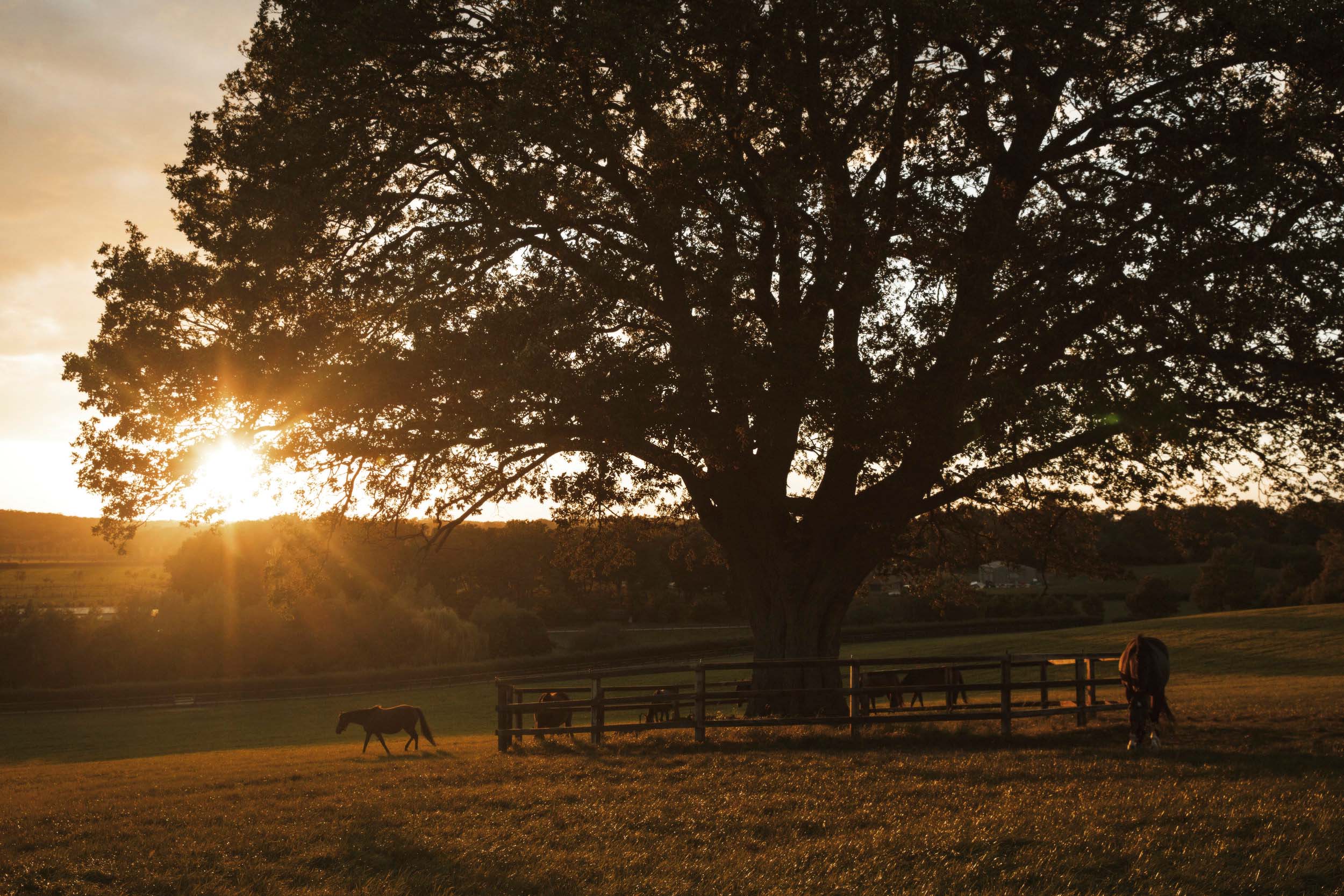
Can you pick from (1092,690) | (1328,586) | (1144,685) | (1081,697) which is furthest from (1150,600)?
(1144,685)

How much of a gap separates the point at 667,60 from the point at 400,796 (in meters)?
9.99

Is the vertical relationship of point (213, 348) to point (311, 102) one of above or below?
below

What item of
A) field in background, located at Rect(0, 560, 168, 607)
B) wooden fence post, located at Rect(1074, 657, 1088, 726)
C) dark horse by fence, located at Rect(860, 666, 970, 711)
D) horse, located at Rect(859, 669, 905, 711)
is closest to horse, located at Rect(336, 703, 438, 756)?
dark horse by fence, located at Rect(860, 666, 970, 711)

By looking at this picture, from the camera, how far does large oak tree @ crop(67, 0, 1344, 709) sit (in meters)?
13.5

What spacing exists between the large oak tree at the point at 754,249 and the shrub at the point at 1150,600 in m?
62.2

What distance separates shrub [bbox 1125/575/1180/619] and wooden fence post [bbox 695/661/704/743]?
66.3 m

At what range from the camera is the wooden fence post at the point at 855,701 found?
1505 centimetres

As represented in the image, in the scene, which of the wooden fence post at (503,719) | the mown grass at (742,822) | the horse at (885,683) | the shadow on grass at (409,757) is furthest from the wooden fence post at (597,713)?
the horse at (885,683)

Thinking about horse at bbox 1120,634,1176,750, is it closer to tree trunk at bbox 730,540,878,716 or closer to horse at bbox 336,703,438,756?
tree trunk at bbox 730,540,878,716

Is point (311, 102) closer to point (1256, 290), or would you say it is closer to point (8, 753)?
point (1256, 290)


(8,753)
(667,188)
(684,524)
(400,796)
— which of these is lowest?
(8,753)

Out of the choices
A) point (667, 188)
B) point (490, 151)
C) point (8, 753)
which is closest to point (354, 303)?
point (490, 151)

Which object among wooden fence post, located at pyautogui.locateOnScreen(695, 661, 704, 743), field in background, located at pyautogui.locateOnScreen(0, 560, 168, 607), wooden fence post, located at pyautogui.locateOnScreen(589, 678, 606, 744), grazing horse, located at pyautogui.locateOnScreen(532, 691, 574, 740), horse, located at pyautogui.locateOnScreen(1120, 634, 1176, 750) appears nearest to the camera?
horse, located at pyautogui.locateOnScreen(1120, 634, 1176, 750)

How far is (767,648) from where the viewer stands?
708 inches
